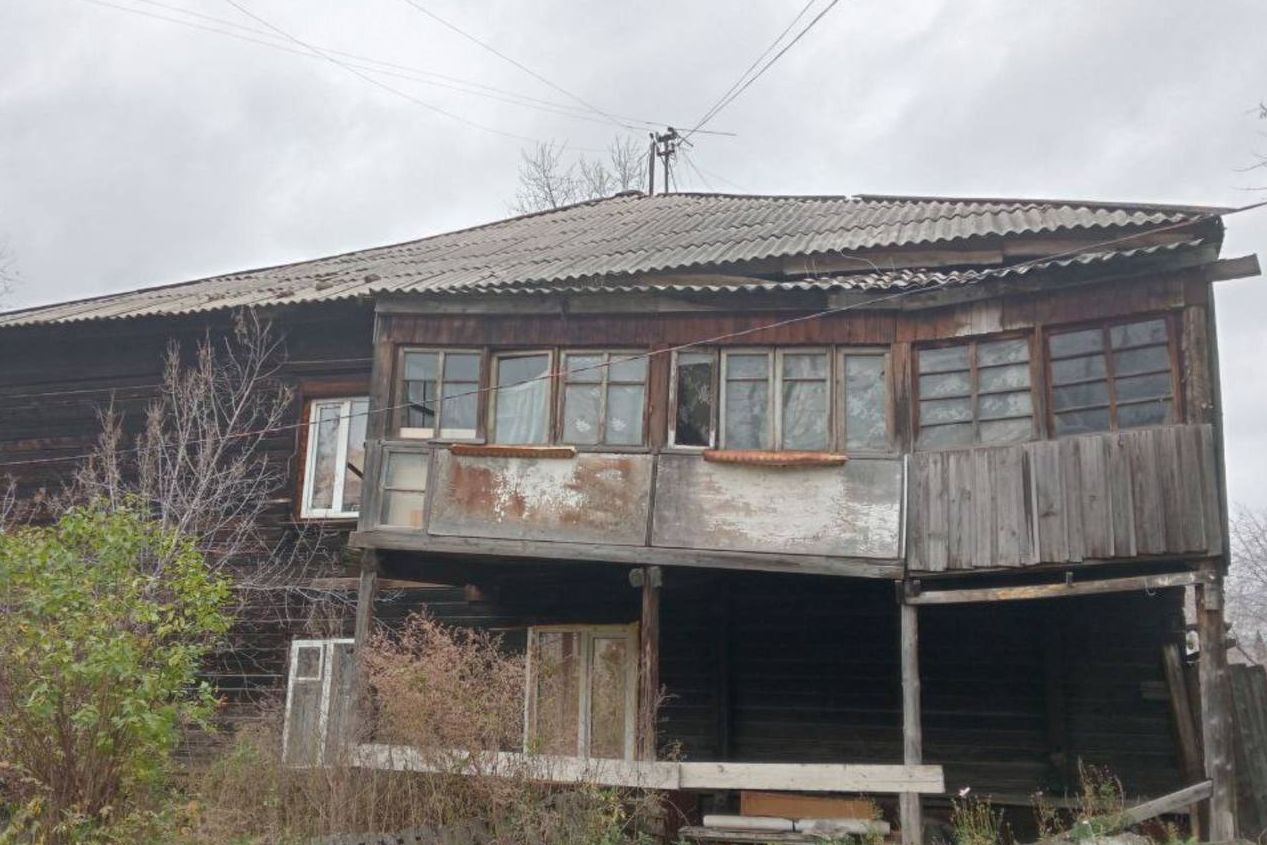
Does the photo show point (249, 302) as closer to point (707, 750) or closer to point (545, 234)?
point (545, 234)

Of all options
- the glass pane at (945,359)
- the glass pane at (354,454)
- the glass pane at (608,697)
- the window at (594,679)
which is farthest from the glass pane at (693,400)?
the glass pane at (354,454)

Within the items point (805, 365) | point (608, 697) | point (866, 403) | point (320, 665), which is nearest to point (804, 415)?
point (805, 365)

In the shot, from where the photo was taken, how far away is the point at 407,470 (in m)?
12.5

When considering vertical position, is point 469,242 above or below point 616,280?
above

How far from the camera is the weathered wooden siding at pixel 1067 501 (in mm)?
9992

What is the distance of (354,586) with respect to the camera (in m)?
14.6

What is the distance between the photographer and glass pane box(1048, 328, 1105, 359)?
10844mm

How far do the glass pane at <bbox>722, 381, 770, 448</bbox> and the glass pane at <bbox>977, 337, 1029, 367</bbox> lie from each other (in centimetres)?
205

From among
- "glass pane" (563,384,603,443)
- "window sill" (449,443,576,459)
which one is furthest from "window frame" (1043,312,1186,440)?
"window sill" (449,443,576,459)

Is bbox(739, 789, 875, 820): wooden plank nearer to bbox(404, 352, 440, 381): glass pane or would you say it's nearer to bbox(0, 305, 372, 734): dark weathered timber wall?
bbox(404, 352, 440, 381): glass pane

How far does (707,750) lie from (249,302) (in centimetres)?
763

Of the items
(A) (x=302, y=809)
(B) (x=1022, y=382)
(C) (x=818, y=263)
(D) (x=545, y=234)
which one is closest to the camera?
(A) (x=302, y=809)

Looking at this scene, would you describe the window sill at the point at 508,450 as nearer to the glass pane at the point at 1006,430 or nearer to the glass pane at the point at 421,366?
the glass pane at the point at 421,366

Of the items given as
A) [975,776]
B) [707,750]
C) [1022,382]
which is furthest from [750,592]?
[1022,382]
